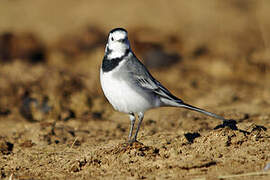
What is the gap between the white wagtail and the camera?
4.98 metres

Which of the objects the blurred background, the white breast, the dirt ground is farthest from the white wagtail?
the blurred background

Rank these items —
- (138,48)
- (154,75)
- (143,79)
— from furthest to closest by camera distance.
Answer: (138,48) < (154,75) < (143,79)

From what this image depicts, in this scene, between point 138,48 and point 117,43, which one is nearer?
point 117,43

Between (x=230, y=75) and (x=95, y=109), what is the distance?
3873 mm

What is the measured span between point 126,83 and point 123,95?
0.14 meters

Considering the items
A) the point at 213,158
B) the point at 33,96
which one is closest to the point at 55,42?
the point at 33,96

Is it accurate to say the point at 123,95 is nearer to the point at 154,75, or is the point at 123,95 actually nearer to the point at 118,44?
the point at 118,44

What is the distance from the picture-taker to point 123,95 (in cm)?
496

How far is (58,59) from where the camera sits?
461 inches

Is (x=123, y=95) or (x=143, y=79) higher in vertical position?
(x=143, y=79)

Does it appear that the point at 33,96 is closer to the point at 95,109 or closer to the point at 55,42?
the point at 95,109

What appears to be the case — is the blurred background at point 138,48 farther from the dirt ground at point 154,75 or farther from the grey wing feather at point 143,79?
the grey wing feather at point 143,79

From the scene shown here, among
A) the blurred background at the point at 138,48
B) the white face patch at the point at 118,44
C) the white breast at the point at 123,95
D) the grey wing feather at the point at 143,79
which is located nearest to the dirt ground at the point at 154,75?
the blurred background at the point at 138,48

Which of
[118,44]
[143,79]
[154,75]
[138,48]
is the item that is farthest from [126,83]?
[138,48]
